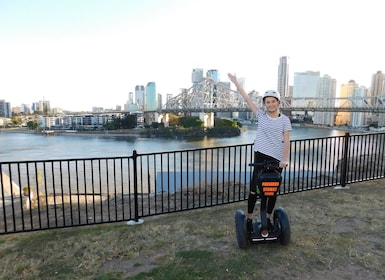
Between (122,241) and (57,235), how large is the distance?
2.77ft

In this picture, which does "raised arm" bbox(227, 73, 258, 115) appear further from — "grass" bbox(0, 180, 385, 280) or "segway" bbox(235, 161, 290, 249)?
"grass" bbox(0, 180, 385, 280)

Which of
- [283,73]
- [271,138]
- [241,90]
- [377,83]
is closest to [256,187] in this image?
[271,138]

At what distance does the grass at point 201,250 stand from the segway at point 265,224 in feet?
0.34

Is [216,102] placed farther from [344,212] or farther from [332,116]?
[344,212]

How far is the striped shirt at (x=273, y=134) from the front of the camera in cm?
261

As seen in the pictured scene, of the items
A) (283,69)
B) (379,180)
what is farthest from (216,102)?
(379,180)

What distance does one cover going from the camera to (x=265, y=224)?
8.81 feet

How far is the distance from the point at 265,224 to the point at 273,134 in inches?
33.7

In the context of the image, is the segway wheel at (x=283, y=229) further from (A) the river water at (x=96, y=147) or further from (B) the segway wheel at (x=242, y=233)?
(A) the river water at (x=96, y=147)

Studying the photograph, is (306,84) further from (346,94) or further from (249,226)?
(249,226)

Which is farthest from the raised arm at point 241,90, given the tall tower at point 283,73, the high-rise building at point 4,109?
the high-rise building at point 4,109

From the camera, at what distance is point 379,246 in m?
2.81

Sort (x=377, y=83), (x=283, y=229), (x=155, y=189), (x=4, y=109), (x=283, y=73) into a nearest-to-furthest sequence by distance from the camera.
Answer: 1. (x=283, y=229)
2. (x=155, y=189)
3. (x=377, y=83)
4. (x=283, y=73)
5. (x=4, y=109)

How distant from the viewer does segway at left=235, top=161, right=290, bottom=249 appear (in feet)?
8.20
